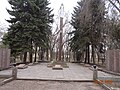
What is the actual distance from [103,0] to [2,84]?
12748 mm

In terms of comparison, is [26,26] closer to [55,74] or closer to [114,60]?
[55,74]

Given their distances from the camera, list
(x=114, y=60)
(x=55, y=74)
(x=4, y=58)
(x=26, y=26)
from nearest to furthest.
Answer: (x=55, y=74)
(x=114, y=60)
(x=4, y=58)
(x=26, y=26)

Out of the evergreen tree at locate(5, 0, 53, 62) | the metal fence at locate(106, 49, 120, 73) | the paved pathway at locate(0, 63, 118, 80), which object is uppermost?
the evergreen tree at locate(5, 0, 53, 62)

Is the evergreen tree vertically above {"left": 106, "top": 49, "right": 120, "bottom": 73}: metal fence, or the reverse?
the evergreen tree

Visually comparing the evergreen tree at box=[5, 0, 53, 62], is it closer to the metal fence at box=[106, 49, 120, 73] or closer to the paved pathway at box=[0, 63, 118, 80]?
the paved pathway at box=[0, 63, 118, 80]

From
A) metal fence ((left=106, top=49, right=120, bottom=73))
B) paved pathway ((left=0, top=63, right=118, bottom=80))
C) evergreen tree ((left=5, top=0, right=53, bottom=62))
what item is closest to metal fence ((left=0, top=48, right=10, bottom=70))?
paved pathway ((left=0, top=63, right=118, bottom=80))

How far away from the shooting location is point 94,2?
2131 centimetres

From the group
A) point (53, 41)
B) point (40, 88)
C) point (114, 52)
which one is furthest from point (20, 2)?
point (53, 41)

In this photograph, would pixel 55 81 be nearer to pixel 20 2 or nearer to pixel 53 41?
pixel 20 2

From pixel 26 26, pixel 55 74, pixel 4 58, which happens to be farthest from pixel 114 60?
pixel 26 26

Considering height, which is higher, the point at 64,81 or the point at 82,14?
the point at 82,14

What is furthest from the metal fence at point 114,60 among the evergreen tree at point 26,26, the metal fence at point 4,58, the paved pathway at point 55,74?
the evergreen tree at point 26,26

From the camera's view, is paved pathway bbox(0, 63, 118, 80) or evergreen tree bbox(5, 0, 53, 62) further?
evergreen tree bbox(5, 0, 53, 62)

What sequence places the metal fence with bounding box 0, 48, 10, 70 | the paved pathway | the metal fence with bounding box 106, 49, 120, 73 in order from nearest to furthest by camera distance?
the paved pathway
the metal fence with bounding box 106, 49, 120, 73
the metal fence with bounding box 0, 48, 10, 70
